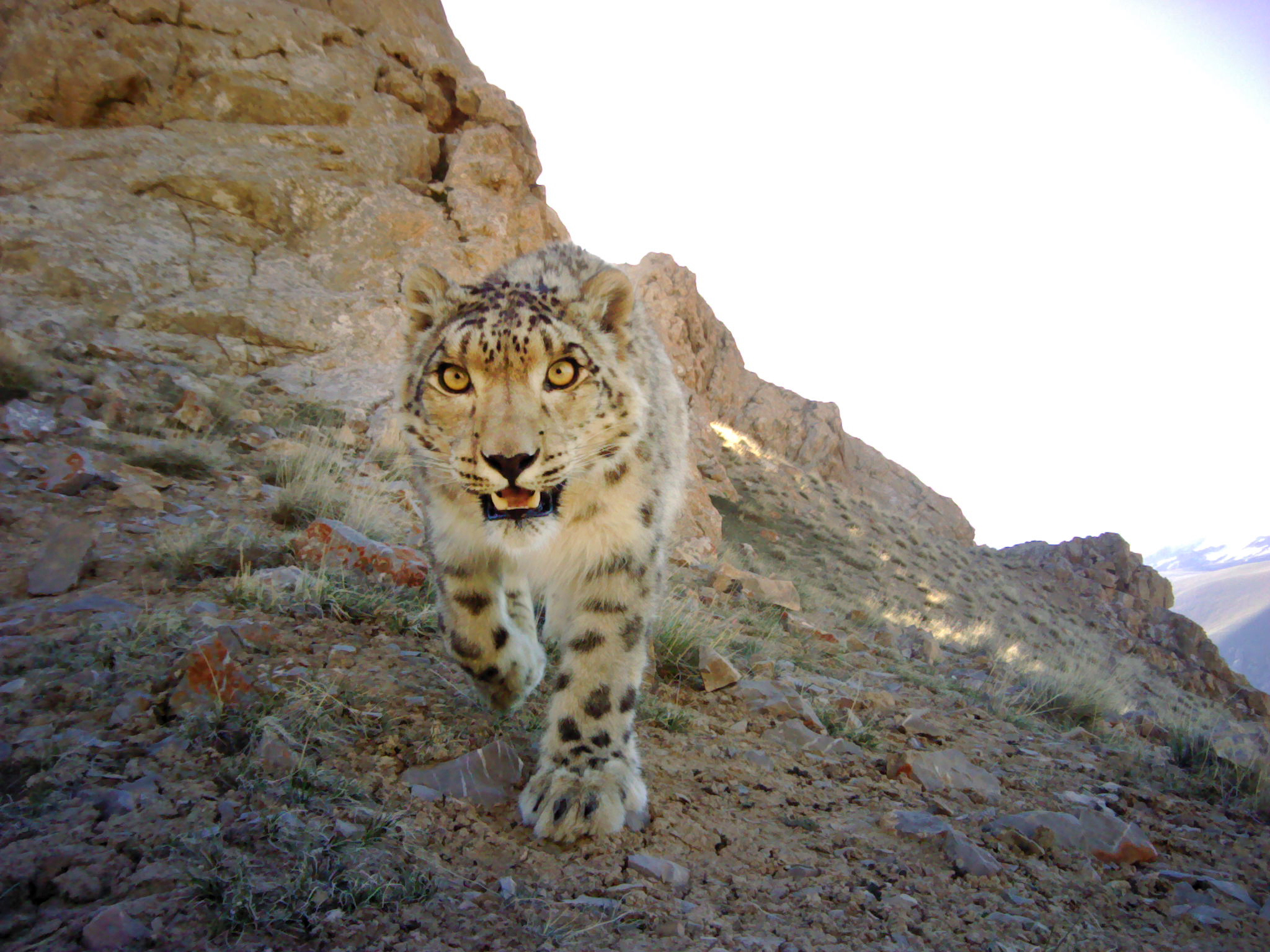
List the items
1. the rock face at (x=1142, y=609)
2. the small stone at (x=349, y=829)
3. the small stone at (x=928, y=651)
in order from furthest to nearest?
the rock face at (x=1142, y=609) → the small stone at (x=928, y=651) → the small stone at (x=349, y=829)

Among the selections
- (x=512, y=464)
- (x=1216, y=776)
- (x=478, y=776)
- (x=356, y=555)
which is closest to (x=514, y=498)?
(x=512, y=464)

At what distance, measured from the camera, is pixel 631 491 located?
12.0 feet

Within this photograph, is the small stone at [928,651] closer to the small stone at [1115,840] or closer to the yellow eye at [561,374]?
the small stone at [1115,840]

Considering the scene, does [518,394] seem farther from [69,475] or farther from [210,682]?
[69,475]

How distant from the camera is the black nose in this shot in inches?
119

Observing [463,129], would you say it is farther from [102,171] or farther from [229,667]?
[229,667]

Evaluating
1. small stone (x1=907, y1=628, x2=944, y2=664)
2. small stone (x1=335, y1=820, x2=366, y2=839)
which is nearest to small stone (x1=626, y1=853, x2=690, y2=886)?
small stone (x1=335, y1=820, x2=366, y2=839)

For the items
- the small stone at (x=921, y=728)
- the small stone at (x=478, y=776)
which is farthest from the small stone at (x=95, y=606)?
the small stone at (x=921, y=728)

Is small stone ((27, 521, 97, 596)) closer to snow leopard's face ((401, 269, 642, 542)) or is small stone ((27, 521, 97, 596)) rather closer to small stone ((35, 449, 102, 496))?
small stone ((35, 449, 102, 496))

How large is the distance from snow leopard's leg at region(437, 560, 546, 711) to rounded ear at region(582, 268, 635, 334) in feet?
5.07

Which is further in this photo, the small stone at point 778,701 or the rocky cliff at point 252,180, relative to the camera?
the rocky cliff at point 252,180

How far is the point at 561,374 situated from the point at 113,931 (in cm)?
256

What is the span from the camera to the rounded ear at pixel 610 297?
146 inches

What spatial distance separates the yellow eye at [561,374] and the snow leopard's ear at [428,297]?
829 mm
